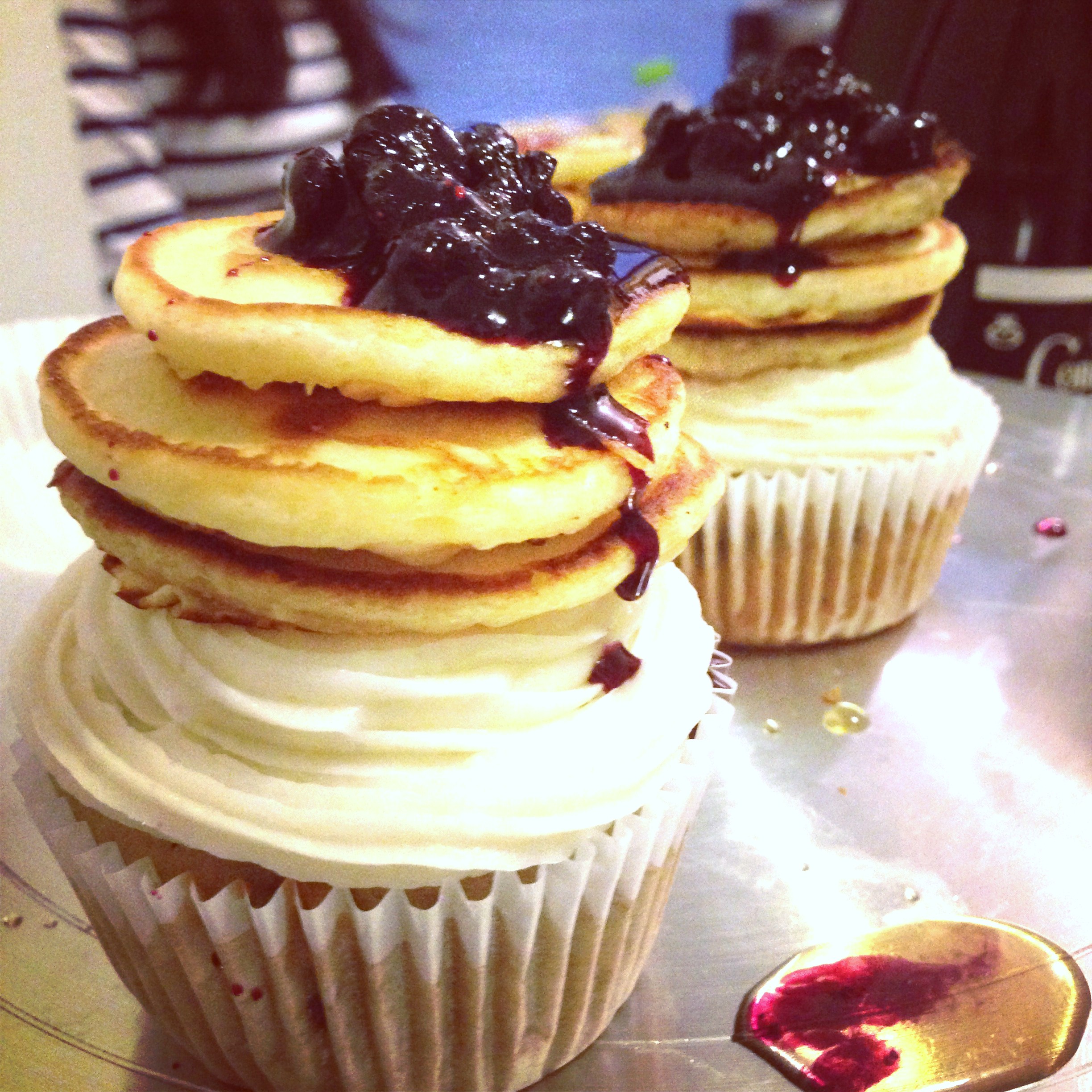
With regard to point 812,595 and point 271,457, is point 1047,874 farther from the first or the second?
point 271,457

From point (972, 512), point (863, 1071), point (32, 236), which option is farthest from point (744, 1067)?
point (32, 236)

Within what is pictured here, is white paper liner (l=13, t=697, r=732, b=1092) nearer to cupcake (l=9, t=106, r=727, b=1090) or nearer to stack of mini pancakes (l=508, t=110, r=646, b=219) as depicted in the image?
cupcake (l=9, t=106, r=727, b=1090)

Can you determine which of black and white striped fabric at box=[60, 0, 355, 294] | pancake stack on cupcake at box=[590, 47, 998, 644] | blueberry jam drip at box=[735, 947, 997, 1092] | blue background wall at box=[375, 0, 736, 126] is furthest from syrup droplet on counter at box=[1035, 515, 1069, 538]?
black and white striped fabric at box=[60, 0, 355, 294]

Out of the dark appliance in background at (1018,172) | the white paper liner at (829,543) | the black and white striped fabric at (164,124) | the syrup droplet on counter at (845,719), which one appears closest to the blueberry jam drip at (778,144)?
the white paper liner at (829,543)

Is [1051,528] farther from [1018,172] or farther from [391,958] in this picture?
[391,958]

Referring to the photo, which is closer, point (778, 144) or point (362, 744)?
point (362, 744)

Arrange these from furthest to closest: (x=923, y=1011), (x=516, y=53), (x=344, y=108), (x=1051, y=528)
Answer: (x=344, y=108) < (x=1051, y=528) < (x=516, y=53) < (x=923, y=1011)

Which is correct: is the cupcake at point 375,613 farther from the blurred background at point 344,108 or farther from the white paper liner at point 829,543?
the blurred background at point 344,108

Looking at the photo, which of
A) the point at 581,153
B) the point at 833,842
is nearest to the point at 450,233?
the point at 833,842
